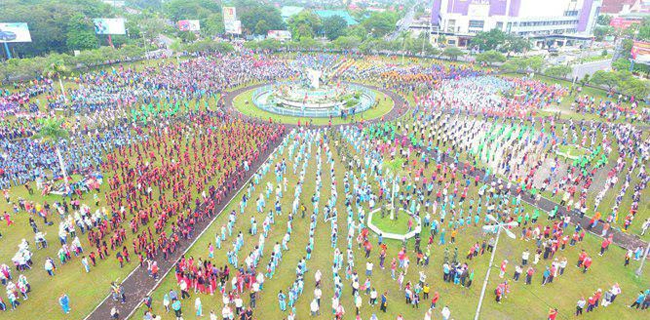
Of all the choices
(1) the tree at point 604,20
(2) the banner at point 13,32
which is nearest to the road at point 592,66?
(1) the tree at point 604,20

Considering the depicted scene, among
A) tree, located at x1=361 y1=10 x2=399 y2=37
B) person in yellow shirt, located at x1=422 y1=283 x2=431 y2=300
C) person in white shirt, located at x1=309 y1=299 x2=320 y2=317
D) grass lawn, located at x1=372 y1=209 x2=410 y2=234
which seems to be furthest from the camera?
tree, located at x1=361 y1=10 x2=399 y2=37

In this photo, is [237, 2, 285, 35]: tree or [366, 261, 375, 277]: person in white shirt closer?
[366, 261, 375, 277]: person in white shirt

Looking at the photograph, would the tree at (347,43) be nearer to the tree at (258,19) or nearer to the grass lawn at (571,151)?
the tree at (258,19)

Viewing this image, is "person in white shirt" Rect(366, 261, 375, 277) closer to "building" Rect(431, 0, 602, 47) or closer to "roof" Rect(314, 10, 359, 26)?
"building" Rect(431, 0, 602, 47)

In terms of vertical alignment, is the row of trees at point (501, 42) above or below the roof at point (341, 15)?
below

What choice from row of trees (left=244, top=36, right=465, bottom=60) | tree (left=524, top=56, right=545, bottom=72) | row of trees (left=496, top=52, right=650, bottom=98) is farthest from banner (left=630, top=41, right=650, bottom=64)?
row of trees (left=244, top=36, right=465, bottom=60)
